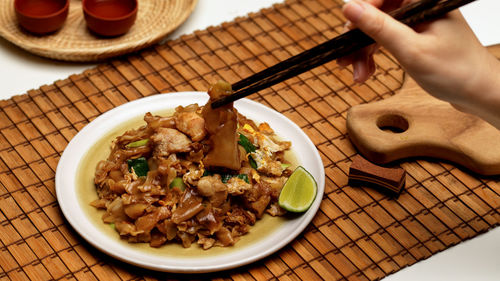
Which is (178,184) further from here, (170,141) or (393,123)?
(393,123)

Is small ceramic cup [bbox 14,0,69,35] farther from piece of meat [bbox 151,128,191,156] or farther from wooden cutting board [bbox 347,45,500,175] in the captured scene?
wooden cutting board [bbox 347,45,500,175]

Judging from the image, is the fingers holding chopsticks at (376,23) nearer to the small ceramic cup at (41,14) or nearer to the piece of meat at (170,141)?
the piece of meat at (170,141)

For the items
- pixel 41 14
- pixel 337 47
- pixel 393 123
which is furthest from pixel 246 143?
pixel 41 14

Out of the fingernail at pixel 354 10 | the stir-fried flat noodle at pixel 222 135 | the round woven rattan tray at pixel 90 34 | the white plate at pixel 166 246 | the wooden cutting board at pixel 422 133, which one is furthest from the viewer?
the round woven rattan tray at pixel 90 34

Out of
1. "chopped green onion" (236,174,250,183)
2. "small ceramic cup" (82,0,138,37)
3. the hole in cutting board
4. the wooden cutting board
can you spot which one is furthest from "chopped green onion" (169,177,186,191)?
"small ceramic cup" (82,0,138,37)

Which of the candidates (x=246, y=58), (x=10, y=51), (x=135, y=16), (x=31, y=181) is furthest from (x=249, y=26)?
(x=31, y=181)

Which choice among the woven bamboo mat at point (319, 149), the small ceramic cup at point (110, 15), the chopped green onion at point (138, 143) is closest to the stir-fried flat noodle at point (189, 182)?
the chopped green onion at point (138, 143)
